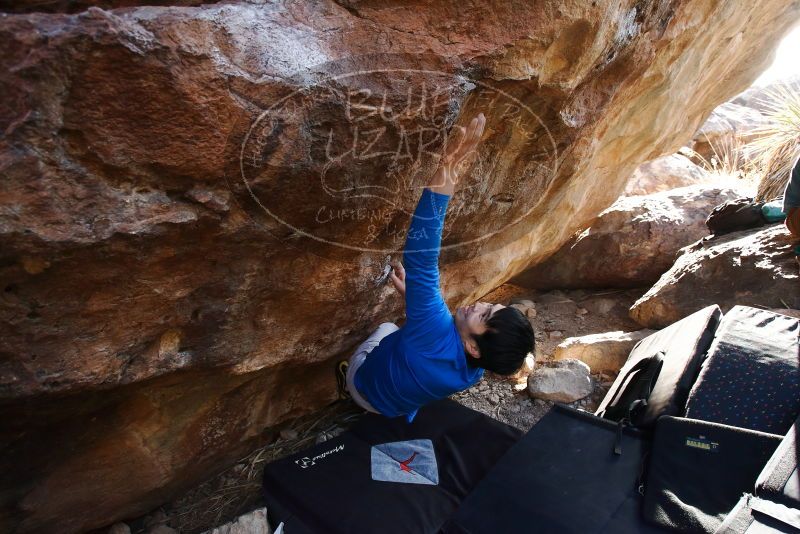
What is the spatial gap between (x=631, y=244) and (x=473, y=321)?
3.28 m

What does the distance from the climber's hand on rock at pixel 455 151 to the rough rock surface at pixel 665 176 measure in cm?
652

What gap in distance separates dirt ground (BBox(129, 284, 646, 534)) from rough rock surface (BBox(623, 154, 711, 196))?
144 inches

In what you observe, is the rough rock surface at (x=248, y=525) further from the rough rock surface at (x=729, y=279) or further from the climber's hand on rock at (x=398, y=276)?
the rough rock surface at (x=729, y=279)

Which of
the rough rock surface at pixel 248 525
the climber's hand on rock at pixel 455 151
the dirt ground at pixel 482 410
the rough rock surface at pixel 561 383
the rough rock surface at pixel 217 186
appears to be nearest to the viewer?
the rough rock surface at pixel 217 186

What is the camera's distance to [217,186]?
1583 millimetres

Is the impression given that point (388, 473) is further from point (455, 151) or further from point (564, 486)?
point (455, 151)

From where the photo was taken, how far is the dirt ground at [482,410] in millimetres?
2445

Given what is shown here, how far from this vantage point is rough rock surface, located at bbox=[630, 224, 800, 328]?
3.73 m

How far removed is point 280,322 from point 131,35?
3.89 feet

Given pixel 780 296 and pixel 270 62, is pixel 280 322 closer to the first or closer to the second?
pixel 270 62

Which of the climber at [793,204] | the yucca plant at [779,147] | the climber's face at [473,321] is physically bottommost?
the climber's face at [473,321]

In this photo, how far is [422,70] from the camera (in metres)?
1.73

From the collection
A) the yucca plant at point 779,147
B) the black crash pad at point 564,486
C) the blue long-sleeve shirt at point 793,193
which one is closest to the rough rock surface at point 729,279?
the blue long-sleeve shirt at point 793,193

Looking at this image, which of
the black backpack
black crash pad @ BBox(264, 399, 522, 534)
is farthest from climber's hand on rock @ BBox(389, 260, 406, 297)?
the black backpack
